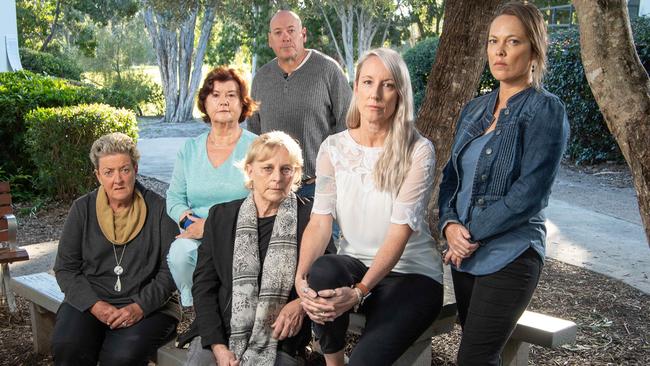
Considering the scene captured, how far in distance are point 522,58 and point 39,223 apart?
276 inches

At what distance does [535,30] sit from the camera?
2.85 metres

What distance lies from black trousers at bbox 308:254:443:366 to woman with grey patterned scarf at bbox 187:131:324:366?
28 centimetres

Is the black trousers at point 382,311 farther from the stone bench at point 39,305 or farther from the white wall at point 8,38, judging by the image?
the white wall at point 8,38

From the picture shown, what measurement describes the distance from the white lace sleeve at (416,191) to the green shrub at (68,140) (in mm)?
6447

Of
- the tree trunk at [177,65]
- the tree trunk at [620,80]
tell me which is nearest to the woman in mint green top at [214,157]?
the tree trunk at [620,80]

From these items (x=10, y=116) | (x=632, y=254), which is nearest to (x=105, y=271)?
(x=632, y=254)

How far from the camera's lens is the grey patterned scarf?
126 inches

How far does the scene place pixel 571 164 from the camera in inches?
477

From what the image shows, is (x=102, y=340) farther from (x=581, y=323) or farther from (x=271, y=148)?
(x=581, y=323)

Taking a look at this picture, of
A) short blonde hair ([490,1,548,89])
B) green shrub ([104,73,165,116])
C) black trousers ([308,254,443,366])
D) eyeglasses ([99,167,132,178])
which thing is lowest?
green shrub ([104,73,165,116])

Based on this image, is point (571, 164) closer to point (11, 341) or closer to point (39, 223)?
point (39, 223)

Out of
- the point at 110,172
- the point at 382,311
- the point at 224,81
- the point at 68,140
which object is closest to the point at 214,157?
the point at 224,81

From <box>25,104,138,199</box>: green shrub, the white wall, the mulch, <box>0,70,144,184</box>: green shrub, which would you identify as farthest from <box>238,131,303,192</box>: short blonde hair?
the white wall

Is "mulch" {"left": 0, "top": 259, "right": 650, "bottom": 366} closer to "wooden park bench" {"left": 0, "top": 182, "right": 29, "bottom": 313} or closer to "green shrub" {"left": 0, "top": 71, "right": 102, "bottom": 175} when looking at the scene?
"wooden park bench" {"left": 0, "top": 182, "right": 29, "bottom": 313}
